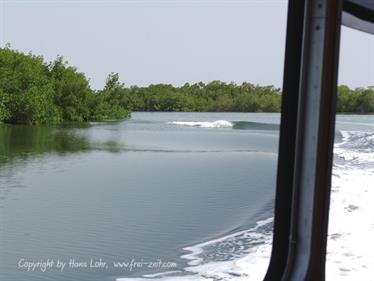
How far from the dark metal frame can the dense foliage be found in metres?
6.11

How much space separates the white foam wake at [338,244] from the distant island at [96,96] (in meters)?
0.75

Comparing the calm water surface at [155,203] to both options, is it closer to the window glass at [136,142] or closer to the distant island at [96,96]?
the window glass at [136,142]

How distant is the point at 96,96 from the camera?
998cm

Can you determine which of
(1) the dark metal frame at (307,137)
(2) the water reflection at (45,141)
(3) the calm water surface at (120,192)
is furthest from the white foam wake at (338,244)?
(2) the water reflection at (45,141)

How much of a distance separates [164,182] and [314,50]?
19.8ft

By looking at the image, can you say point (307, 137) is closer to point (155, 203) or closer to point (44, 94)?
point (155, 203)

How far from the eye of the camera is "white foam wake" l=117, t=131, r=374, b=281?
2.96 m

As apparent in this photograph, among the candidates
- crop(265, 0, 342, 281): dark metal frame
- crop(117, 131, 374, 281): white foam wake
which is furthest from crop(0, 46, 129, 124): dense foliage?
crop(265, 0, 342, 281): dark metal frame

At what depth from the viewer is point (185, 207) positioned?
6.40m

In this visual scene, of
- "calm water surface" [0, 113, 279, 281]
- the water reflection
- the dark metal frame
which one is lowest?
"calm water surface" [0, 113, 279, 281]

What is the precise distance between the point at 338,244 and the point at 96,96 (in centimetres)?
700

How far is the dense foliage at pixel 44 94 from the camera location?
27.0 ft

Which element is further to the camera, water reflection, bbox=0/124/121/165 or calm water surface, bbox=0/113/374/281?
water reflection, bbox=0/124/121/165

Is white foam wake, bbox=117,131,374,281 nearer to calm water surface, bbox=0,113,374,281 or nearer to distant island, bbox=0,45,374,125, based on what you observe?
calm water surface, bbox=0,113,374,281
